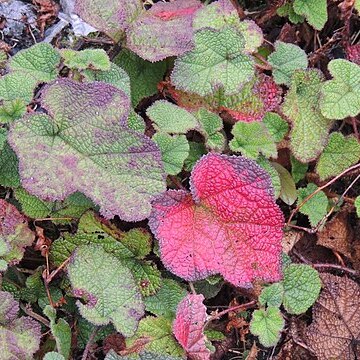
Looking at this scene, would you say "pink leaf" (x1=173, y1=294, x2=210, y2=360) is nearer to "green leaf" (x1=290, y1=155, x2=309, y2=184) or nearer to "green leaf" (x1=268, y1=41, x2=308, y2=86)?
"green leaf" (x1=290, y1=155, x2=309, y2=184)

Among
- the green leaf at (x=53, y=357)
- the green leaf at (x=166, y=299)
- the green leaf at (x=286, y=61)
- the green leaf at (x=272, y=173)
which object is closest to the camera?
the green leaf at (x=53, y=357)

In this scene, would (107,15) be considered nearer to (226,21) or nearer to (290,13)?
(226,21)

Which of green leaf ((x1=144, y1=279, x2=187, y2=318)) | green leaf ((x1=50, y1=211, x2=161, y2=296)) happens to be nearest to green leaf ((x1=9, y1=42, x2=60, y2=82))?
green leaf ((x1=50, y1=211, x2=161, y2=296))

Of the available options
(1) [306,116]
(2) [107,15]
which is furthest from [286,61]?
(2) [107,15]

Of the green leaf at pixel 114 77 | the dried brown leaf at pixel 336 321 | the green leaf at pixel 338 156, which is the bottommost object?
the dried brown leaf at pixel 336 321

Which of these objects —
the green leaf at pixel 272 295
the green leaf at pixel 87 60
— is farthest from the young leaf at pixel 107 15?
the green leaf at pixel 272 295

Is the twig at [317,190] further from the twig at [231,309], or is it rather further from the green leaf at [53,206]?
the green leaf at [53,206]

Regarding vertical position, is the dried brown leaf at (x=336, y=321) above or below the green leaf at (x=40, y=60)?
below
